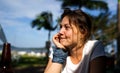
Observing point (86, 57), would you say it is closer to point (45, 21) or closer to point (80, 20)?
point (80, 20)

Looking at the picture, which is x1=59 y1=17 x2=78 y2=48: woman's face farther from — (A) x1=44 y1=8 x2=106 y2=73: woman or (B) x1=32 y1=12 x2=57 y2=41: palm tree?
(B) x1=32 y1=12 x2=57 y2=41: palm tree

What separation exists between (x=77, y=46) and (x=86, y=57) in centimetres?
9

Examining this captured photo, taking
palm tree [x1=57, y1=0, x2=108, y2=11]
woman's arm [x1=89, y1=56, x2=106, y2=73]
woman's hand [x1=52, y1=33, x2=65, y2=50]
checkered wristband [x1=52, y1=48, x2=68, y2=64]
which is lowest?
woman's arm [x1=89, y1=56, x2=106, y2=73]

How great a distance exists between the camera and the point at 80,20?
5.86 ft

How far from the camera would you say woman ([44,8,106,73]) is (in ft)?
5.60

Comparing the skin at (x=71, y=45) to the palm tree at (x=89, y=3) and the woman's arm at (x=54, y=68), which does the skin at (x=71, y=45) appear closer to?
the woman's arm at (x=54, y=68)

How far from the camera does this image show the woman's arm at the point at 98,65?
1725mm

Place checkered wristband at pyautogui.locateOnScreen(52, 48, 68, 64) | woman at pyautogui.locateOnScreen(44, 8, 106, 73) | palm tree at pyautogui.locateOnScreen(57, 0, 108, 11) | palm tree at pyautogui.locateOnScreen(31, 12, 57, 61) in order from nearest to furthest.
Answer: checkered wristband at pyautogui.locateOnScreen(52, 48, 68, 64), woman at pyautogui.locateOnScreen(44, 8, 106, 73), palm tree at pyautogui.locateOnScreen(57, 0, 108, 11), palm tree at pyautogui.locateOnScreen(31, 12, 57, 61)

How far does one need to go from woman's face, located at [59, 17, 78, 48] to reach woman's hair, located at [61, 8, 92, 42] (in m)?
0.03

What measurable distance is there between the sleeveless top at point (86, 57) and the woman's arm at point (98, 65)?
0.08 feet

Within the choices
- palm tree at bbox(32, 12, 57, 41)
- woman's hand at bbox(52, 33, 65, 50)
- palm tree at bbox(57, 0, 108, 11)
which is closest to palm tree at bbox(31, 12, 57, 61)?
palm tree at bbox(32, 12, 57, 41)

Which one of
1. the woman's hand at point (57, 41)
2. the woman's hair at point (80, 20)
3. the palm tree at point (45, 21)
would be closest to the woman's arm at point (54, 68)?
the woman's hand at point (57, 41)

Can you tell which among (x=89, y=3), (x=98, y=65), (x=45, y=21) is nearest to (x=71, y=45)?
(x=98, y=65)

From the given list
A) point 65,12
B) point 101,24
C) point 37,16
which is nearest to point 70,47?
point 65,12
